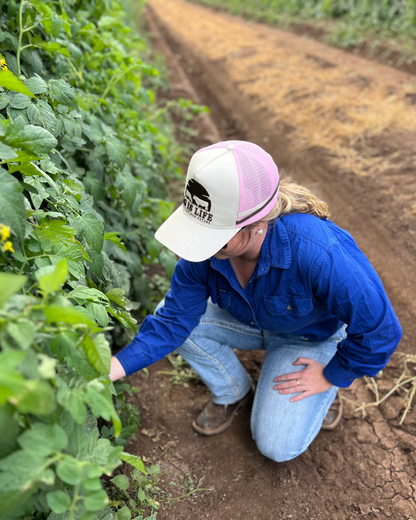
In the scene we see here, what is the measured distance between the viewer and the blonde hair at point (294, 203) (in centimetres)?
157

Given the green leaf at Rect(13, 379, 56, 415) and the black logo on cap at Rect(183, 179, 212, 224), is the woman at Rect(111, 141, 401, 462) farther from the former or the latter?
the green leaf at Rect(13, 379, 56, 415)

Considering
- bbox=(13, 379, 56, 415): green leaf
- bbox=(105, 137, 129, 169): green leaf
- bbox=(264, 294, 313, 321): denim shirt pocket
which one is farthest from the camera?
bbox=(105, 137, 129, 169): green leaf

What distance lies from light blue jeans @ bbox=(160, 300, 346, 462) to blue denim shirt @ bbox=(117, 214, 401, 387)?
96mm

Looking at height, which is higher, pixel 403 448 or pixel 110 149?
pixel 110 149

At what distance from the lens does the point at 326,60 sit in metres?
7.05

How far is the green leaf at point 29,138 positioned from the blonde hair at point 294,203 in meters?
0.73

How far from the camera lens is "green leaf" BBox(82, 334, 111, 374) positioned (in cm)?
97

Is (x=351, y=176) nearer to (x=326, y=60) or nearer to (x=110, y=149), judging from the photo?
(x=110, y=149)

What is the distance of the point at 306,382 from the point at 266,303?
392 mm

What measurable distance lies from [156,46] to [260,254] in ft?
33.6

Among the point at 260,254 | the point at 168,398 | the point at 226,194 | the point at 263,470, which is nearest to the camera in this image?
the point at 226,194

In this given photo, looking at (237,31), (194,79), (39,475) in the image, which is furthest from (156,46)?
(39,475)

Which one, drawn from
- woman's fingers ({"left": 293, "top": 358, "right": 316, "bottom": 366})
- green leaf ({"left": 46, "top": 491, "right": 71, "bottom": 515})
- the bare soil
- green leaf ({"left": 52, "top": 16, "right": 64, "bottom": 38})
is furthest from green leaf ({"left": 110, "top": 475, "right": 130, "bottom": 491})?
green leaf ({"left": 52, "top": 16, "right": 64, "bottom": 38})

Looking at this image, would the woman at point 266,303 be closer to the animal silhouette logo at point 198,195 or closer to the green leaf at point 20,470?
the animal silhouette logo at point 198,195
